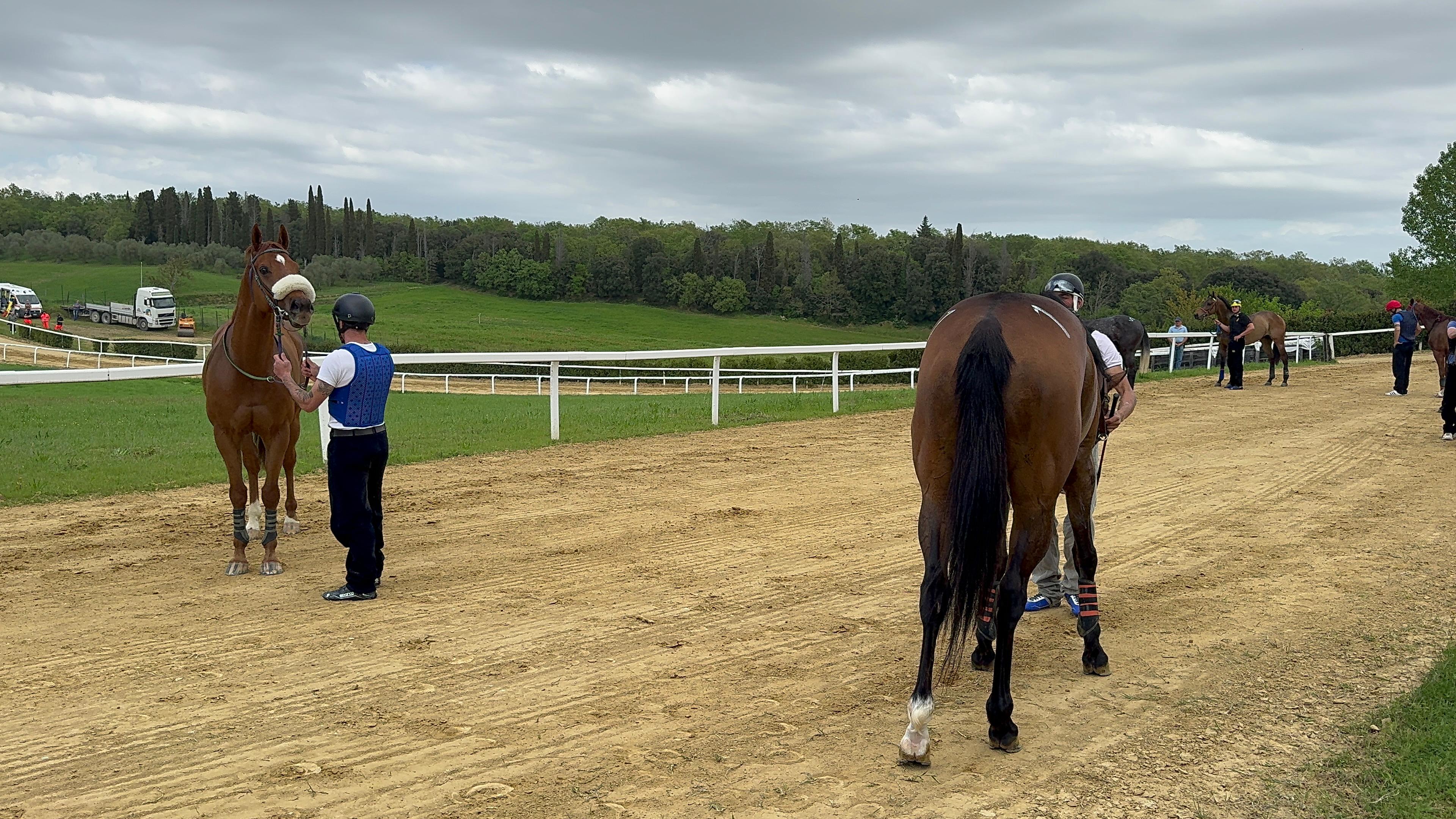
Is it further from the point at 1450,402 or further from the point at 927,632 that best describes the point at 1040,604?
the point at 1450,402

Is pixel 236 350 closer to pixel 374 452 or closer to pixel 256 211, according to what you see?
pixel 374 452

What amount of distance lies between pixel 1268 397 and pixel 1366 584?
47.2 feet

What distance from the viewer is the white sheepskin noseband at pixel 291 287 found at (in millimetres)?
6273

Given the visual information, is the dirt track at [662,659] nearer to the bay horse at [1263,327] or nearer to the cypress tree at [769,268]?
the bay horse at [1263,327]

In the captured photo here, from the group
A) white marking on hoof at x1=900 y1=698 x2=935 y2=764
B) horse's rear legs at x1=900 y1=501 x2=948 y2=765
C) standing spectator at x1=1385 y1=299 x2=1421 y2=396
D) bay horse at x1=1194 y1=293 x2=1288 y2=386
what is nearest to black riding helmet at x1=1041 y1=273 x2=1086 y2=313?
horse's rear legs at x1=900 y1=501 x2=948 y2=765

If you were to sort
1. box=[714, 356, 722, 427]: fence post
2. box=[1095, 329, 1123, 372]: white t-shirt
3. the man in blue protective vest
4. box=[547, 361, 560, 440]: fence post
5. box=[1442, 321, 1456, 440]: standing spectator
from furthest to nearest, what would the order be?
1. box=[714, 356, 722, 427]: fence post
2. box=[1442, 321, 1456, 440]: standing spectator
3. box=[547, 361, 560, 440]: fence post
4. the man in blue protective vest
5. box=[1095, 329, 1123, 372]: white t-shirt

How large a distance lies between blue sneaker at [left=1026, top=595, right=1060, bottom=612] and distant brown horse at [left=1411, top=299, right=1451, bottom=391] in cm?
1162

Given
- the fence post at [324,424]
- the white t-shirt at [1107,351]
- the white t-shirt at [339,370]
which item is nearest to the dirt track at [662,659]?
the fence post at [324,424]

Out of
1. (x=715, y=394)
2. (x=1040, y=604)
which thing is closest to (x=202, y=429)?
(x=715, y=394)

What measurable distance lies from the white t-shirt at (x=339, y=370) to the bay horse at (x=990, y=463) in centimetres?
343

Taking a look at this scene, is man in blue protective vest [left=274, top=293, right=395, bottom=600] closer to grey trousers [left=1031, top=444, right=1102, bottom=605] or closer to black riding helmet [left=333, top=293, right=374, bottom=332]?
black riding helmet [left=333, top=293, right=374, bottom=332]

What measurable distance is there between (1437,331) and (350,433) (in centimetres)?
1669

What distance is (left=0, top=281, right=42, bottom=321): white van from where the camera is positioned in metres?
62.6

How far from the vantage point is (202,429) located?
50.5 ft
